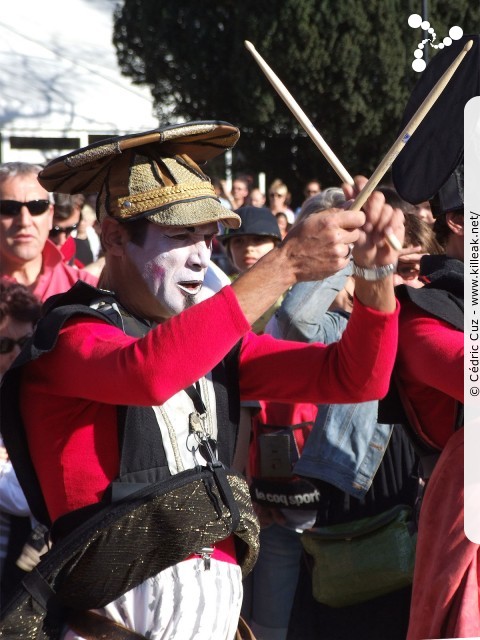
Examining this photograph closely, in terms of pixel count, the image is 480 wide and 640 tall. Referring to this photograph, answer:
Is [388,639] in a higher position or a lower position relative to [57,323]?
lower

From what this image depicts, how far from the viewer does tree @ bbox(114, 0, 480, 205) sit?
13.8 metres

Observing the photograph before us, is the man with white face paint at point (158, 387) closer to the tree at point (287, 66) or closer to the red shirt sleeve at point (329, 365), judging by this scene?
the red shirt sleeve at point (329, 365)

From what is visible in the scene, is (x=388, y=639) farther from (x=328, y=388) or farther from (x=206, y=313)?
(x=206, y=313)

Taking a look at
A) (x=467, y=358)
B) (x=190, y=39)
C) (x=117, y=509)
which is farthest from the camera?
(x=190, y=39)

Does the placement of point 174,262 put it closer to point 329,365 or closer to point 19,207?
point 329,365

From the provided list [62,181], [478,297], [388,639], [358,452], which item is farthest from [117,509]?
[388,639]

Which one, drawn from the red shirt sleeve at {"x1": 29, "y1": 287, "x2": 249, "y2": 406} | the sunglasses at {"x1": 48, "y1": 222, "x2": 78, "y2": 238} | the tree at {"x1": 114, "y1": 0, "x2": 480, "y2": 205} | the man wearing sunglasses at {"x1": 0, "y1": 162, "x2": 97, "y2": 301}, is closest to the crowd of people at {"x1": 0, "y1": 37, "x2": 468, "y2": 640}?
the red shirt sleeve at {"x1": 29, "y1": 287, "x2": 249, "y2": 406}

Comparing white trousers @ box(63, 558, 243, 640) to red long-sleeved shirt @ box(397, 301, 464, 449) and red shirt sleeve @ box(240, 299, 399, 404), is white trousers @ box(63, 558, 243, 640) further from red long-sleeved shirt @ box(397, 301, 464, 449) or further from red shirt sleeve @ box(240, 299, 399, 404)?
red long-sleeved shirt @ box(397, 301, 464, 449)

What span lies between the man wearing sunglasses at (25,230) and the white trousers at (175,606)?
2.48 meters

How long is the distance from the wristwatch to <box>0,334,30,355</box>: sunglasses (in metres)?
1.74

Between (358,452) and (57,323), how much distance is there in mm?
1811

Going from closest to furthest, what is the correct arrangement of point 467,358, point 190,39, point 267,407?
point 467,358, point 267,407, point 190,39

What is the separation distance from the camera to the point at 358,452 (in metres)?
3.73

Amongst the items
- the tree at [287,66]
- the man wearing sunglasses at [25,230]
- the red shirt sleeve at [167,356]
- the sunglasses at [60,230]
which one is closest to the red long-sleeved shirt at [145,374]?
the red shirt sleeve at [167,356]
